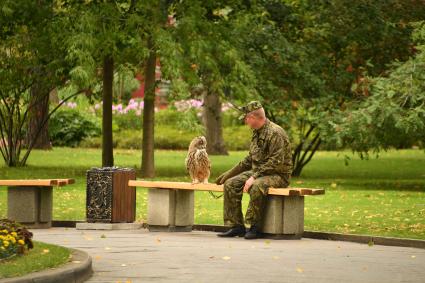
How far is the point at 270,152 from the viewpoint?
17031 millimetres

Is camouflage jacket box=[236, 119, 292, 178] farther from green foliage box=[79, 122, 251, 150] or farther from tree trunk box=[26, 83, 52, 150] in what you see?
green foliage box=[79, 122, 251, 150]

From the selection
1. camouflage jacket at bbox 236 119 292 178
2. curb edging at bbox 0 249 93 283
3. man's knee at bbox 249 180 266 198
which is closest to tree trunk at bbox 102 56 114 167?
camouflage jacket at bbox 236 119 292 178

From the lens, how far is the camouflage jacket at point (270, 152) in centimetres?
1700

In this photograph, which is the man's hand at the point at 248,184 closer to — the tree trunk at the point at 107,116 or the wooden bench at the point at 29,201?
the wooden bench at the point at 29,201

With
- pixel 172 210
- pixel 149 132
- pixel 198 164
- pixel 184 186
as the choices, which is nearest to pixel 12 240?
pixel 184 186

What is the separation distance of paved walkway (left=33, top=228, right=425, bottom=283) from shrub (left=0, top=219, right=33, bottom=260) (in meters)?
0.75

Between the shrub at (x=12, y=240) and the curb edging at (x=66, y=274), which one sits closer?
the curb edging at (x=66, y=274)

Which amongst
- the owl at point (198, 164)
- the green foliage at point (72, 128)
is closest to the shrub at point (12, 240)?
the owl at point (198, 164)

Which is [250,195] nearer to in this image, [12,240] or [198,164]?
[198,164]

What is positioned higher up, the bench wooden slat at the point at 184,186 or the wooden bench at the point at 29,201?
the bench wooden slat at the point at 184,186

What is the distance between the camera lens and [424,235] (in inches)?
681

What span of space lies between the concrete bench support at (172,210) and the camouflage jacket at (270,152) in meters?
1.45

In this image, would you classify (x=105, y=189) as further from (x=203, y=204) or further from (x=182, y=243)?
(x=203, y=204)

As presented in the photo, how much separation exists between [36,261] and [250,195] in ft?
16.7
